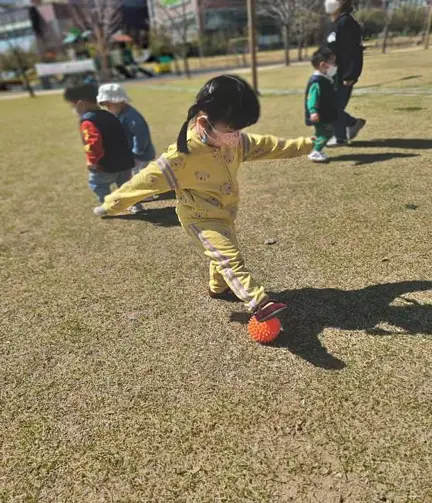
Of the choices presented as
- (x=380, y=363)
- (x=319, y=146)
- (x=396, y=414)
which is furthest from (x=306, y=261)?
(x=319, y=146)

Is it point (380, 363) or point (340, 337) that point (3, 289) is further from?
point (380, 363)

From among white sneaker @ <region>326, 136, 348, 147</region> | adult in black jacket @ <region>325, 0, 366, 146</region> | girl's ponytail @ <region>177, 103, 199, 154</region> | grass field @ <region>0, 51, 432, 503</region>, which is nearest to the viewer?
grass field @ <region>0, 51, 432, 503</region>

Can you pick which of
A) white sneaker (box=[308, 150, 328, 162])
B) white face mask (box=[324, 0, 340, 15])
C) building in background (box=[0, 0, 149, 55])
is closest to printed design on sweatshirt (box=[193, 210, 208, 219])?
white sneaker (box=[308, 150, 328, 162])

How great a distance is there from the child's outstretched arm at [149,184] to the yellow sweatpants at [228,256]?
0.30 meters

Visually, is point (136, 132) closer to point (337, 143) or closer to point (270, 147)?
point (270, 147)

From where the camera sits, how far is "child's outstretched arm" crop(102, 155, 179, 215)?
243 cm

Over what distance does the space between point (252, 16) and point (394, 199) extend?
9556 mm

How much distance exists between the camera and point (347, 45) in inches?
213

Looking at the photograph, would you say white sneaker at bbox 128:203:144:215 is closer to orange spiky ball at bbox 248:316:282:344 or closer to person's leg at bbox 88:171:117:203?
person's leg at bbox 88:171:117:203

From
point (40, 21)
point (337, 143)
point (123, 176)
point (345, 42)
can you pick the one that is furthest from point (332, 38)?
point (40, 21)

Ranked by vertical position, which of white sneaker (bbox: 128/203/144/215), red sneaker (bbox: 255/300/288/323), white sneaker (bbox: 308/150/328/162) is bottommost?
white sneaker (bbox: 308/150/328/162)

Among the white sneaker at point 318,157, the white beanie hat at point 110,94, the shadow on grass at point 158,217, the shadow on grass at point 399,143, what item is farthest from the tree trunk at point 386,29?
the shadow on grass at point 158,217

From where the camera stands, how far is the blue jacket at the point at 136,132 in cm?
476

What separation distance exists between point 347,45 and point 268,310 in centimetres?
445
